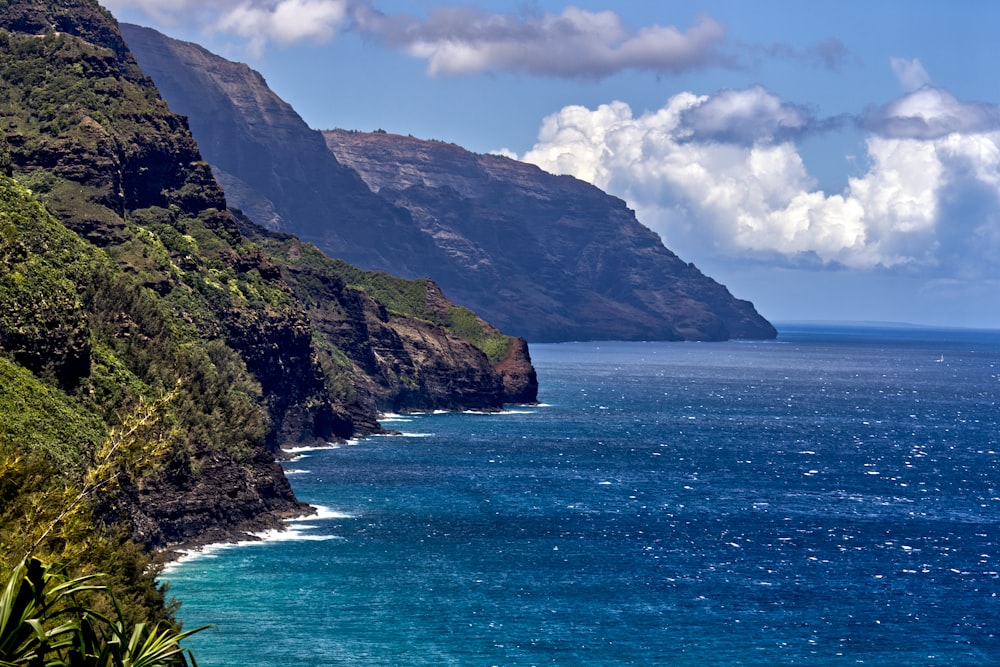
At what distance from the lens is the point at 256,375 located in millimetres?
167625

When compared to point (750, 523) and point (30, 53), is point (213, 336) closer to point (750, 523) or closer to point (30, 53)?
point (30, 53)

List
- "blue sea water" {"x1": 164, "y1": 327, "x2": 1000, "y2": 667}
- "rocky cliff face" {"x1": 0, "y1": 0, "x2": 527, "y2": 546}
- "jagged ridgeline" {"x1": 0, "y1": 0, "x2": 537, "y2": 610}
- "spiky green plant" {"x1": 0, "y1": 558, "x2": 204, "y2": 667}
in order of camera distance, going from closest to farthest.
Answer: "spiky green plant" {"x1": 0, "y1": 558, "x2": 204, "y2": 667} < "jagged ridgeline" {"x1": 0, "y1": 0, "x2": 537, "y2": 610} < "blue sea water" {"x1": 164, "y1": 327, "x2": 1000, "y2": 667} < "rocky cliff face" {"x1": 0, "y1": 0, "x2": 527, "y2": 546}

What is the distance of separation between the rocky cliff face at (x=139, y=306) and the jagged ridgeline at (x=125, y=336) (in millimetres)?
226

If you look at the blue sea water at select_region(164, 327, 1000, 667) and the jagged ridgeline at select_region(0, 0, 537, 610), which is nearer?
the jagged ridgeline at select_region(0, 0, 537, 610)

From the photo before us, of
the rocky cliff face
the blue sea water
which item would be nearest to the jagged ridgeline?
the rocky cliff face

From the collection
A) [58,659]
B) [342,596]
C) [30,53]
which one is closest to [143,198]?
[30,53]

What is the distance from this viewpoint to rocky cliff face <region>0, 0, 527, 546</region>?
100 metres

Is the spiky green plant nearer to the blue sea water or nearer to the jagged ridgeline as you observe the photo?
the jagged ridgeline

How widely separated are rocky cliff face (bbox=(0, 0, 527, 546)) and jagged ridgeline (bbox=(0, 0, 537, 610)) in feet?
0.74

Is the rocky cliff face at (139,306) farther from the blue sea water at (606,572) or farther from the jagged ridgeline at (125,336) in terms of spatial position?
the blue sea water at (606,572)

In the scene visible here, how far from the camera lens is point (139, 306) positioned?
12638 centimetres

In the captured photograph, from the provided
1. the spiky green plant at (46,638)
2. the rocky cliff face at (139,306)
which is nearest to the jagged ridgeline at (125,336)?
the rocky cliff face at (139,306)

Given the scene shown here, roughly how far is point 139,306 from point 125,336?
7.49m

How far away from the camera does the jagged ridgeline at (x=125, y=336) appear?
69.2 meters
